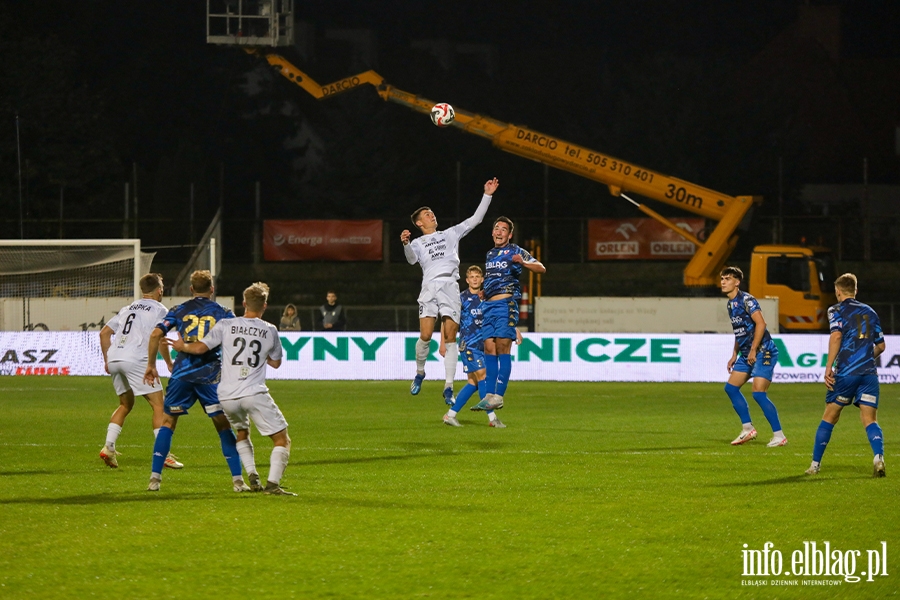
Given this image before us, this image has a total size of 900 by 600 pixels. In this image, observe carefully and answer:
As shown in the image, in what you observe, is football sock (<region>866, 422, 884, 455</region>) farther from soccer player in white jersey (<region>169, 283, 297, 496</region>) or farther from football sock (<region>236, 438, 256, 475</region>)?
football sock (<region>236, 438, 256, 475</region>)

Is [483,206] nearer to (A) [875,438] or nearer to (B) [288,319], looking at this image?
(A) [875,438]

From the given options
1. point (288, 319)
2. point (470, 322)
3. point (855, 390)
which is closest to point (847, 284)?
point (855, 390)

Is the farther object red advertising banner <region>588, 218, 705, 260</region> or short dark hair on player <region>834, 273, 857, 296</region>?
red advertising banner <region>588, 218, 705, 260</region>

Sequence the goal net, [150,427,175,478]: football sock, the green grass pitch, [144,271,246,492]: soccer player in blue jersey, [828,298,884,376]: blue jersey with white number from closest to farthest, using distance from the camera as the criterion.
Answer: the green grass pitch, [144,271,246,492]: soccer player in blue jersey, [150,427,175,478]: football sock, [828,298,884,376]: blue jersey with white number, the goal net

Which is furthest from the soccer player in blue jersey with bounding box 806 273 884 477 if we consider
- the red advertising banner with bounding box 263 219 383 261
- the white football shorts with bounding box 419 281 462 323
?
the red advertising banner with bounding box 263 219 383 261

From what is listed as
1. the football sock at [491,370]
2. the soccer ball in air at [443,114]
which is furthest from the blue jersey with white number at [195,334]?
the soccer ball in air at [443,114]

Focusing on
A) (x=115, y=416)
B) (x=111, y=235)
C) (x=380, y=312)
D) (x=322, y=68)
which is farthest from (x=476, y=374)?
(x=322, y=68)

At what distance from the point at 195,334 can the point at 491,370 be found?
5460 mm

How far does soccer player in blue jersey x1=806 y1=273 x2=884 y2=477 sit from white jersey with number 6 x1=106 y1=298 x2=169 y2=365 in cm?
593

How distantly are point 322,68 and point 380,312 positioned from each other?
31.4m

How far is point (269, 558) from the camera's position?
6977mm

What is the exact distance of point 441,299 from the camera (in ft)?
48.4

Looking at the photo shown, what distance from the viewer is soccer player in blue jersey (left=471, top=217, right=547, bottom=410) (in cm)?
1411

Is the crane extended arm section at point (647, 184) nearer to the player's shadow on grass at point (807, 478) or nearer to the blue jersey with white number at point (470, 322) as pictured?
the blue jersey with white number at point (470, 322)
